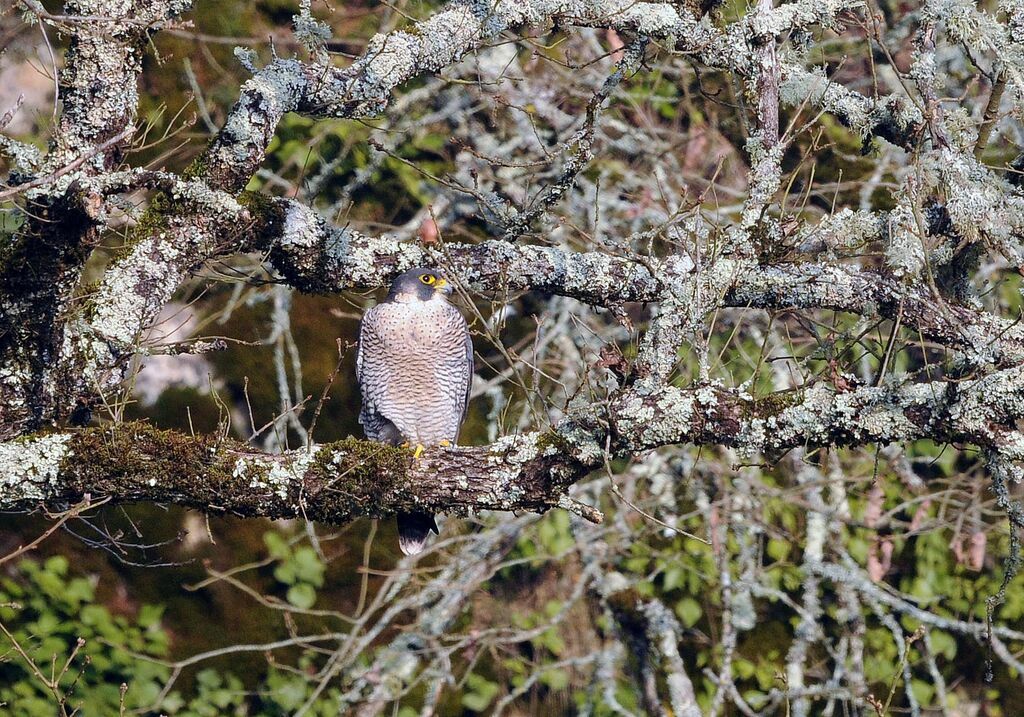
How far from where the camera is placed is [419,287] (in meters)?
4.43

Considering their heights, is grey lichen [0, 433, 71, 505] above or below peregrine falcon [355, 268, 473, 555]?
above

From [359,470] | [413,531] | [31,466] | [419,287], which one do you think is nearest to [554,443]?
[359,470]

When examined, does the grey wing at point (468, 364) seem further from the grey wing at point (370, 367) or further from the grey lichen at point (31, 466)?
the grey lichen at point (31, 466)

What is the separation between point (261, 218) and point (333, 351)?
282 centimetres

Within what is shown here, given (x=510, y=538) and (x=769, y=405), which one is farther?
(x=510, y=538)

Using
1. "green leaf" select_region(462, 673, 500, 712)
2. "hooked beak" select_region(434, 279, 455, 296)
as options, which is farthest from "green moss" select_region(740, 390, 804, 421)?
"green leaf" select_region(462, 673, 500, 712)

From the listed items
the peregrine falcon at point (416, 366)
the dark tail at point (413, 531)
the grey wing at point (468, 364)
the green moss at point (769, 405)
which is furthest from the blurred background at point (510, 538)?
the green moss at point (769, 405)

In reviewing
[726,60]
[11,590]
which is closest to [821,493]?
[726,60]

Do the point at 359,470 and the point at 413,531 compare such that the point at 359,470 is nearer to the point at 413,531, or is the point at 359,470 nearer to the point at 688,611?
the point at 413,531

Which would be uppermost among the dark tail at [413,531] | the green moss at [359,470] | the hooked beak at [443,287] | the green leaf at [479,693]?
the green moss at [359,470]

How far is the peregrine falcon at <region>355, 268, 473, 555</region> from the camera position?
475 cm

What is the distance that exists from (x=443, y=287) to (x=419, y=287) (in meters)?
0.12

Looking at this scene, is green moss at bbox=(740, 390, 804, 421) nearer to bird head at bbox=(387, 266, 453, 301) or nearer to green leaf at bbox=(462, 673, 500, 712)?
bird head at bbox=(387, 266, 453, 301)

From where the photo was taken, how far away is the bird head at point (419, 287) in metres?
4.25
